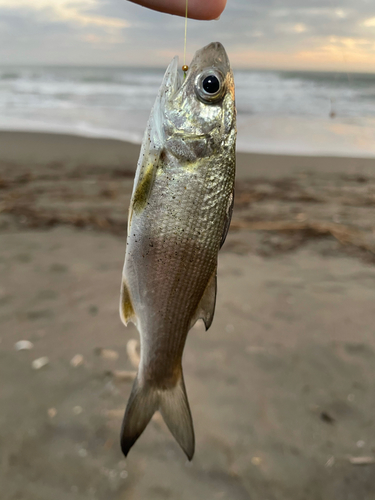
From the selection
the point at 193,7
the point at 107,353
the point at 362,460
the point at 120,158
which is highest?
the point at 193,7

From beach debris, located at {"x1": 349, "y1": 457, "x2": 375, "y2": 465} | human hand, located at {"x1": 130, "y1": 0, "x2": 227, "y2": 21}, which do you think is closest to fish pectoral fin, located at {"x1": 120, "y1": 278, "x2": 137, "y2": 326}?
human hand, located at {"x1": 130, "y1": 0, "x2": 227, "y2": 21}

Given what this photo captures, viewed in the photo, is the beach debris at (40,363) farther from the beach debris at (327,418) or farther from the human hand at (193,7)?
the human hand at (193,7)

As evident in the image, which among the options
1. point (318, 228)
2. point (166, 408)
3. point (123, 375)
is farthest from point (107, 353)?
point (318, 228)

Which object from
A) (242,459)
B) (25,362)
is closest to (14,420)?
(25,362)

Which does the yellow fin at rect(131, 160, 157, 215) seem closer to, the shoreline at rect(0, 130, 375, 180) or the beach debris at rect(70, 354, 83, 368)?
the beach debris at rect(70, 354, 83, 368)

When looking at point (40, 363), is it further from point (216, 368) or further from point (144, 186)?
point (144, 186)
